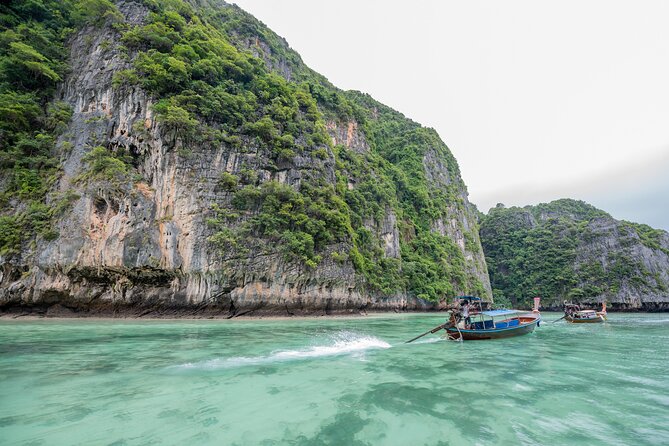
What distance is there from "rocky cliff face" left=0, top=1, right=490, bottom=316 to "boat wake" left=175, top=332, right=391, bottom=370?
1188 centimetres

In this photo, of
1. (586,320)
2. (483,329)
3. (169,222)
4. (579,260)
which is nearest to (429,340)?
(483,329)

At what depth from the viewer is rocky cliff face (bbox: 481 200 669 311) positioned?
48.5 metres

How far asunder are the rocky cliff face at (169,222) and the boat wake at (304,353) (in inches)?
468

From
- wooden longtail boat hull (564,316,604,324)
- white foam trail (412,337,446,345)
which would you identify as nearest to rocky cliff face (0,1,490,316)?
white foam trail (412,337,446,345)

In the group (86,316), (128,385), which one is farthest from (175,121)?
(128,385)

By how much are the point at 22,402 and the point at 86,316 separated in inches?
691

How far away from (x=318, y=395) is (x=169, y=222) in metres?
19.3

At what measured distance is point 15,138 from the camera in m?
20.9

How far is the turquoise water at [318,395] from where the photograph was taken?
4555 mm

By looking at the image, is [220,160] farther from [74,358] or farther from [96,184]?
[74,358]

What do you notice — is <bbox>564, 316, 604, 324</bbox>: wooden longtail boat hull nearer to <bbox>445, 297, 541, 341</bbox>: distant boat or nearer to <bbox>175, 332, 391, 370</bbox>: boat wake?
<bbox>445, 297, 541, 341</bbox>: distant boat

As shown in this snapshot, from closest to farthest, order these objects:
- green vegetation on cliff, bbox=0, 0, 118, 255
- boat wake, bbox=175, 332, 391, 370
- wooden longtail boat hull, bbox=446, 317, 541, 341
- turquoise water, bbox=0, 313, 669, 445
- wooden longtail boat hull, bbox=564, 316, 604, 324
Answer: turquoise water, bbox=0, 313, 669, 445, boat wake, bbox=175, 332, 391, 370, wooden longtail boat hull, bbox=446, 317, 541, 341, green vegetation on cliff, bbox=0, 0, 118, 255, wooden longtail boat hull, bbox=564, 316, 604, 324

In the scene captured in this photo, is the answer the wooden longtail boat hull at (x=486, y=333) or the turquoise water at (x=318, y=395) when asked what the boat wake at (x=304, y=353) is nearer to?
the turquoise water at (x=318, y=395)

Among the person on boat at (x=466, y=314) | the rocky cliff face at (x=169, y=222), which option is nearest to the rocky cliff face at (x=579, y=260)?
the rocky cliff face at (x=169, y=222)
